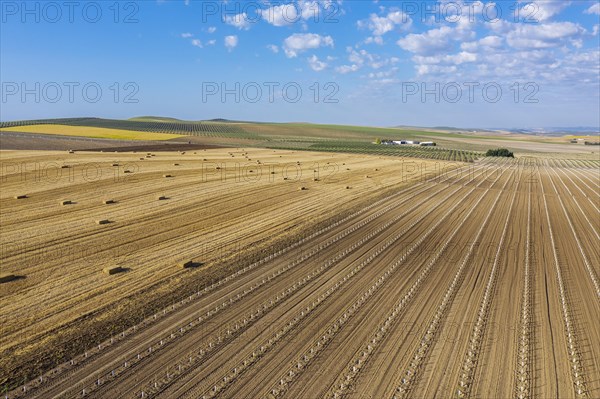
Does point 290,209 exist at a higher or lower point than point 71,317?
higher

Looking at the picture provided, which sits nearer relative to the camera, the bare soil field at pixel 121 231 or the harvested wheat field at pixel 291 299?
the harvested wheat field at pixel 291 299

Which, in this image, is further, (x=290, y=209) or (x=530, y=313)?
(x=290, y=209)

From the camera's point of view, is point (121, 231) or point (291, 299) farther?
point (121, 231)

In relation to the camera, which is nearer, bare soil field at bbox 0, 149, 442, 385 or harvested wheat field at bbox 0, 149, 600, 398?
harvested wheat field at bbox 0, 149, 600, 398

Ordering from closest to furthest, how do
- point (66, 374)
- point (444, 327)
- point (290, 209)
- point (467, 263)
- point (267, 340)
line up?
point (66, 374), point (267, 340), point (444, 327), point (467, 263), point (290, 209)

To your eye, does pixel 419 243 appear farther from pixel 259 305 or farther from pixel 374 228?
pixel 259 305

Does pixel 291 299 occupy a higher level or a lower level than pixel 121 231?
lower

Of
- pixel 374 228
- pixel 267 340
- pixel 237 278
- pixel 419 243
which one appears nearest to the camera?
pixel 267 340

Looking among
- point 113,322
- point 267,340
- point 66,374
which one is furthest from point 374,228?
point 66,374
